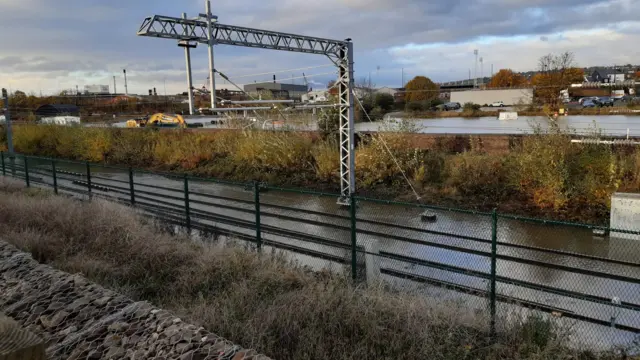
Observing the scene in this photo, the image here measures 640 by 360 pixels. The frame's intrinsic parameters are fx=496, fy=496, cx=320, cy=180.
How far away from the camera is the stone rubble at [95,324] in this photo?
4082mm

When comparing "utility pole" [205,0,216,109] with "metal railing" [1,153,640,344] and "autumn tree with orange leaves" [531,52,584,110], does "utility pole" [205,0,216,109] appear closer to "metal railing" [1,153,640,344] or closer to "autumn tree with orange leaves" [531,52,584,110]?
"metal railing" [1,153,640,344]

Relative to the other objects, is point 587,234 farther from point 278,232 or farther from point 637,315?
point 278,232

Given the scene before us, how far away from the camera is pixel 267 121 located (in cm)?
2300

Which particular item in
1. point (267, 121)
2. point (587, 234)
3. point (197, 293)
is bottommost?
point (587, 234)

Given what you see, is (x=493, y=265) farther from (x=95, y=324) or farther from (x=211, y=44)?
(x=211, y=44)

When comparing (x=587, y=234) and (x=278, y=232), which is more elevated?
(x=278, y=232)

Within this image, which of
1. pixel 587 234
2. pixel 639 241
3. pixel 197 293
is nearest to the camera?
pixel 197 293

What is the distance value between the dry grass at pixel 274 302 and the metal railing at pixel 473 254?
65 centimetres

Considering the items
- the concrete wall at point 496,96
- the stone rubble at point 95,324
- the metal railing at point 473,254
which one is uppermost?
the concrete wall at point 496,96

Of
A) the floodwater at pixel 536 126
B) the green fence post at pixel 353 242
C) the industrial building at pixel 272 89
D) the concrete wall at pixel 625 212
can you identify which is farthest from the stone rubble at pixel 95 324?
the industrial building at pixel 272 89

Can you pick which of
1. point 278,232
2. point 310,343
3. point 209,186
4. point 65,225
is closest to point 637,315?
point 310,343

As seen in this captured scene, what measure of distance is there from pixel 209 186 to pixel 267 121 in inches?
177

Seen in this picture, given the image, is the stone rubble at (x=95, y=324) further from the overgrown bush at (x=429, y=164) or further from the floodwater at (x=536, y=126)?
the floodwater at (x=536, y=126)

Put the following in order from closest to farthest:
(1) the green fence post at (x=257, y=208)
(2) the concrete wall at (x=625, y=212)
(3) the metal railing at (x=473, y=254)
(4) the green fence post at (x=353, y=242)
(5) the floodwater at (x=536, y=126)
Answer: (3) the metal railing at (x=473, y=254), (4) the green fence post at (x=353, y=242), (1) the green fence post at (x=257, y=208), (2) the concrete wall at (x=625, y=212), (5) the floodwater at (x=536, y=126)
